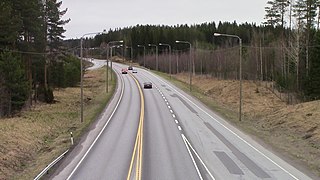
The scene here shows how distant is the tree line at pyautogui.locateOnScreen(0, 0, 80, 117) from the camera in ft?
133

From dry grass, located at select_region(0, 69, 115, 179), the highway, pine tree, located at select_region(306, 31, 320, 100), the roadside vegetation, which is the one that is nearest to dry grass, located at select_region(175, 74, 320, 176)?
the roadside vegetation

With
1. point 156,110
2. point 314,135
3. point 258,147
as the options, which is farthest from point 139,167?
point 156,110

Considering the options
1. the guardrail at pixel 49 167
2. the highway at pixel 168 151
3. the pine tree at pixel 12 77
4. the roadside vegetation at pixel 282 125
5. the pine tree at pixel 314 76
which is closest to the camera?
the guardrail at pixel 49 167

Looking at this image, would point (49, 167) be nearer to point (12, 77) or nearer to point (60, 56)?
point (12, 77)

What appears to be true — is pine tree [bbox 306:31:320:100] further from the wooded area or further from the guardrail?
the guardrail

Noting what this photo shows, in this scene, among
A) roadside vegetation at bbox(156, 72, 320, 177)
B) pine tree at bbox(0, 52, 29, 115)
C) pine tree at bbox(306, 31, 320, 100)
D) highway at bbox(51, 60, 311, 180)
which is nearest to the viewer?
highway at bbox(51, 60, 311, 180)

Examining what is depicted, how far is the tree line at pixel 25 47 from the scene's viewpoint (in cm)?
4053

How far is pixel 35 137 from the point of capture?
33.3 metres

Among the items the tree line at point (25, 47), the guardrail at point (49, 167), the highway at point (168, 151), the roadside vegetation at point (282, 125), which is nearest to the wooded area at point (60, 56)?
the tree line at point (25, 47)

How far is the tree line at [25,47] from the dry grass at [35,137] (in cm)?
253

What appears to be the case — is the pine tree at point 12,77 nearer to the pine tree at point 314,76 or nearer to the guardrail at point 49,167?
the guardrail at point 49,167

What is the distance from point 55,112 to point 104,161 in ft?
80.4

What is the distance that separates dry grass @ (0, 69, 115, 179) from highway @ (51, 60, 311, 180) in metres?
1.58

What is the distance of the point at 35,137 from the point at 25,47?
18958mm
